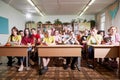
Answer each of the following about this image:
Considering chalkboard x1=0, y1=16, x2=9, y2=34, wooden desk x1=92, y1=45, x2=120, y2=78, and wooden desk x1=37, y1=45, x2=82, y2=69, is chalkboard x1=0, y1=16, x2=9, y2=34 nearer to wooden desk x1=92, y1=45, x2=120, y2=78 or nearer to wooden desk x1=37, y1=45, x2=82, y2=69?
wooden desk x1=37, y1=45, x2=82, y2=69

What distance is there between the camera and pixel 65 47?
203 inches

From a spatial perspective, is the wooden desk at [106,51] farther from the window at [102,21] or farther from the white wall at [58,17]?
→ the white wall at [58,17]

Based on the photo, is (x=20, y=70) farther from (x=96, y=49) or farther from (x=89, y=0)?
(x=89, y=0)

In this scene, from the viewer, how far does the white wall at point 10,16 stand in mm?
8383

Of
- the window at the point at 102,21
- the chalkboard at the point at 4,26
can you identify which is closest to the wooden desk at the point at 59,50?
the chalkboard at the point at 4,26

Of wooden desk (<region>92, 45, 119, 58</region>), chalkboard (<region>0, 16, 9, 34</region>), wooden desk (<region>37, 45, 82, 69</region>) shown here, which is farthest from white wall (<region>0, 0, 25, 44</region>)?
wooden desk (<region>92, 45, 119, 58</region>)

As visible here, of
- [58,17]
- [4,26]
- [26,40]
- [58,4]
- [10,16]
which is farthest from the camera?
[58,17]

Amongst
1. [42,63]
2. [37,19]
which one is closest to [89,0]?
[42,63]

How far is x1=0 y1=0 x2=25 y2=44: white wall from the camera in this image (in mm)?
8383

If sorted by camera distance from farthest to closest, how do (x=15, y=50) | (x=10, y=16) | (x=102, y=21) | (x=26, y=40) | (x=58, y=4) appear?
(x=102, y=21)
(x=10, y=16)
(x=58, y=4)
(x=26, y=40)
(x=15, y=50)

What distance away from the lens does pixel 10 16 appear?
9688 mm

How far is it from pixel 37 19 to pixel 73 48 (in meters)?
9.07

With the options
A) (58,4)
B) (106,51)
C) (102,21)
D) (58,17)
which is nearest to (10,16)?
(58,4)

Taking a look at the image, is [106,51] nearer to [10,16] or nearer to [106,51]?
[106,51]
